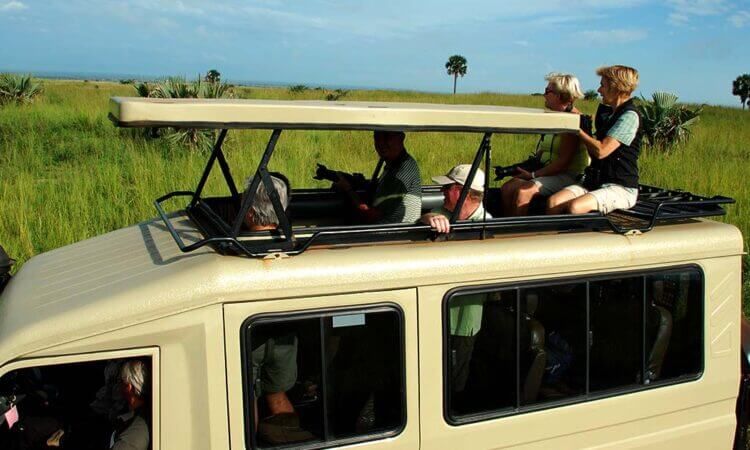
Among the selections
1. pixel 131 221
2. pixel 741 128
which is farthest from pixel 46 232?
pixel 741 128

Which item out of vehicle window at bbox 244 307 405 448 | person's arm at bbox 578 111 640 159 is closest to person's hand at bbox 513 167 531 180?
person's arm at bbox 578 111 640 159

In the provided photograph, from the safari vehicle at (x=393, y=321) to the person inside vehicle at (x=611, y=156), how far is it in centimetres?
25

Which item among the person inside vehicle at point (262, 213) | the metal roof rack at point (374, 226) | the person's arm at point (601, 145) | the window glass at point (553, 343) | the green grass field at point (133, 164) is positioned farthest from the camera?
the green grass field at point (133, 164)

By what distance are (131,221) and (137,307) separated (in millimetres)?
6341

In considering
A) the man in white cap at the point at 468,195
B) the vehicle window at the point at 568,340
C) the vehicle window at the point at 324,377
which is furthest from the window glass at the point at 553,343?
the vehicle window at the point at 324,377

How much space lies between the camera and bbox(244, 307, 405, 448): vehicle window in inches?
108

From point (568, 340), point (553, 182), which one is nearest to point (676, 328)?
point (568, 340)

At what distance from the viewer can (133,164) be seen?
11.0m

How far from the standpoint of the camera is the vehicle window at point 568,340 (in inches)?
123

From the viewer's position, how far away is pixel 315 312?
2758 mm

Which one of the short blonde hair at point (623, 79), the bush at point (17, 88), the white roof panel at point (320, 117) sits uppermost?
the bush at point (17, 88)

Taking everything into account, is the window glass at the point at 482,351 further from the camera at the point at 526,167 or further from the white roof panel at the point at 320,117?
the camera at the point at 526,167

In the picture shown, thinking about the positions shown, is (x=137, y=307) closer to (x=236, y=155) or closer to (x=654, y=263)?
(x=654, y=263)

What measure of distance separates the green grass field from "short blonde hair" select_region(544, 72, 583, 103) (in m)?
4.85
